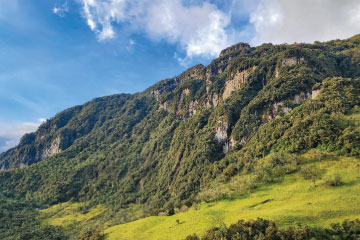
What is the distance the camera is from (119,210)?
6235 inches

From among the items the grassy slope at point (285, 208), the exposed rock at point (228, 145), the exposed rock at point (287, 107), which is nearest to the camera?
the grassy slope at point (285, 208)

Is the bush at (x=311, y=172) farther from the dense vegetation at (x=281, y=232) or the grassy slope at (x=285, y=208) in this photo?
the dense vegetation at (x=281, y=232)

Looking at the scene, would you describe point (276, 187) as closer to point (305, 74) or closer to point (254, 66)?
point (305, 74)

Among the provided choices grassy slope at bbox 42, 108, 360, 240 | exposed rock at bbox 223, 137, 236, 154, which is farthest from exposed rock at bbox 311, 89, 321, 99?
exposed rock at bbox 223, 137, 236, 154

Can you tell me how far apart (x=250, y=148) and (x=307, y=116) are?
3041cm

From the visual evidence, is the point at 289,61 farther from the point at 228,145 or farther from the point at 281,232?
the point at 281,232

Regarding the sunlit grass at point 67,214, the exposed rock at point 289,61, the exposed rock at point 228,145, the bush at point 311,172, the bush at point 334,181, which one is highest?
the exposed rock at point 289,61

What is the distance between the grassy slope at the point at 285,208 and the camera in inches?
2028

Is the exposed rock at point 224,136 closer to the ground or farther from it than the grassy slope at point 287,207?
farther from it

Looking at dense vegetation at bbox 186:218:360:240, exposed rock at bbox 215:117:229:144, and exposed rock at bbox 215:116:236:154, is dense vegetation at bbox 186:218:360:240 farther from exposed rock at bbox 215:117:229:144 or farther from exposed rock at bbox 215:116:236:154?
exposed rock at bbox 215:117:229:144

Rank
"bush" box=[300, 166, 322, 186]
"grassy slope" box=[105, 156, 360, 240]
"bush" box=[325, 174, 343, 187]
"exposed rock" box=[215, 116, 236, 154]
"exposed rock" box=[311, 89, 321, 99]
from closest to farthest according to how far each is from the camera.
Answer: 1. "grassy slope" box=[105, 156, 360, 240]
2. "bush" box=[325, 174, 343, 187]
3. "bush" box=[300, 166, 322, 186]
4. "exposed rock" box=[311, 89, 321, 99]
5. "exposed rock" box=[215, 116, 236, 154]

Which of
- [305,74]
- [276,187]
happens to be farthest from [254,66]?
[276,187]

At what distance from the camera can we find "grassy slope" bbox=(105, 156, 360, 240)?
51.5 m

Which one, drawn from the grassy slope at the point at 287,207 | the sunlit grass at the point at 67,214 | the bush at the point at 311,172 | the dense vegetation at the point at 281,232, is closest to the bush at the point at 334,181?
the grassy slope at the point at 287,207
